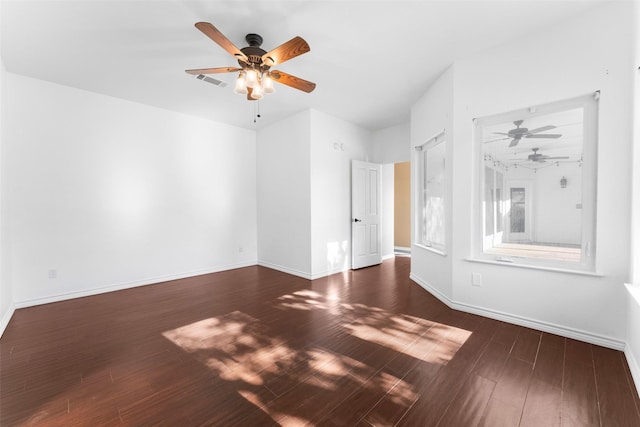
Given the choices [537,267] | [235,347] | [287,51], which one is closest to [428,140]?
[537,267]

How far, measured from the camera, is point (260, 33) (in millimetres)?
2652

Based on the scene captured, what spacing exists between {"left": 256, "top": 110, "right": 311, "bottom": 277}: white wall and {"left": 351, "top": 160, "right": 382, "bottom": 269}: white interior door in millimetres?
1151

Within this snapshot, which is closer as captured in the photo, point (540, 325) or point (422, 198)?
point (540, 325)

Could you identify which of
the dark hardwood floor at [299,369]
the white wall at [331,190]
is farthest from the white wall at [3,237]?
the white wall at [331,190]

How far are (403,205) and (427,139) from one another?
14.0 ft

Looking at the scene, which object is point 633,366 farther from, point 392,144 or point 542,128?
point 392,144

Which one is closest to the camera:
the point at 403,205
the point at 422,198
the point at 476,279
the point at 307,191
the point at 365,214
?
the point at 476,279

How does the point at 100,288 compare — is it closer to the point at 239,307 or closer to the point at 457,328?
the point at 239,307

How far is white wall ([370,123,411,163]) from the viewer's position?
18.7 feet

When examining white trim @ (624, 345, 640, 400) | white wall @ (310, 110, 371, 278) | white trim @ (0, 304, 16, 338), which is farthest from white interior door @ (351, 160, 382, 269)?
white trim @ (0, 304, 16, 338)

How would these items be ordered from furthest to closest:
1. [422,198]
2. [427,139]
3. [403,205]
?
[403,205]
[422,198]
[427,139]

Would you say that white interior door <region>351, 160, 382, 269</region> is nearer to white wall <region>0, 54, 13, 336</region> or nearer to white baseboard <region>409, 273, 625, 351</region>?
white baseboard <region>409, 273, 625, 351</region>

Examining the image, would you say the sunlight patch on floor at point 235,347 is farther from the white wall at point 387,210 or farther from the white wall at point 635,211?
the white wall at point 387,210

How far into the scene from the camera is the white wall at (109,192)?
138 inches
